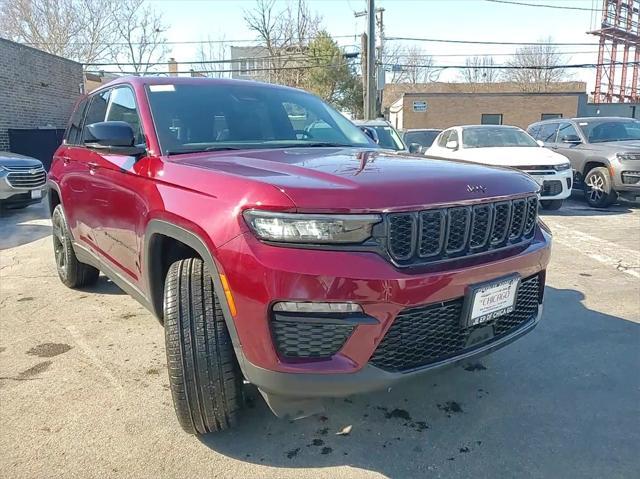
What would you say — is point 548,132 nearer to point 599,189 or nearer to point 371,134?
point 599,189

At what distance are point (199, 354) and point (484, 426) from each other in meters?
1.48

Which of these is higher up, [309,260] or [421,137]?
[421,137]

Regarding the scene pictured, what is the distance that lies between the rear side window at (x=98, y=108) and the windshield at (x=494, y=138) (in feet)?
24.0

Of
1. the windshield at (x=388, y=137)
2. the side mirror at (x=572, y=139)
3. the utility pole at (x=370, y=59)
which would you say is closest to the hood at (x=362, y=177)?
the windshield at (x=388, y=137)

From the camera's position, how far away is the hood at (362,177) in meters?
2.00

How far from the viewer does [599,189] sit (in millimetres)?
9922

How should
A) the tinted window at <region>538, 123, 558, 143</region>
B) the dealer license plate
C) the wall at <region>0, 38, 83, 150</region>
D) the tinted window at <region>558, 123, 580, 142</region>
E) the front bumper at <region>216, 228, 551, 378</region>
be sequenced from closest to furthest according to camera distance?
the front bumper at <region>216, 228, 551, 378</region>
the dealer license plate
the tinted window at <region>558, 123, 580, 142</region>
the tinted window at <region>538, 123, 558, 143</region>
the wall at <region>0, 38, 83, 150</region>

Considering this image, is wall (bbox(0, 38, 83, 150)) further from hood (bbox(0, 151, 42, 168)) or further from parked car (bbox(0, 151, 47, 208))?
parked car (bbox(0, 151, 47, 208))

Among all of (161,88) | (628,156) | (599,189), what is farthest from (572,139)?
(161,88)

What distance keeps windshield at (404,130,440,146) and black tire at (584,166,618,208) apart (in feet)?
21.7

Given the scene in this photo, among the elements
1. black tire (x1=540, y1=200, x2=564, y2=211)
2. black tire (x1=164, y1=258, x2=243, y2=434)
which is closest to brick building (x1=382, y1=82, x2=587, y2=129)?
black tire (x1=540, y1=200, x2=564, y2=211)

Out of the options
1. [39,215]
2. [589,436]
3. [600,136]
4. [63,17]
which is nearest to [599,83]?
[600,136]

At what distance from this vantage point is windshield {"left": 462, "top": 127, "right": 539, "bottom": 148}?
392 inches

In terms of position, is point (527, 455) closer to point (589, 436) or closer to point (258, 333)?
point (589, 436)
